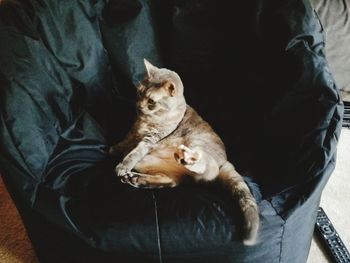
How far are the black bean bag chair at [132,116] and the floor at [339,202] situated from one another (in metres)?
0.20

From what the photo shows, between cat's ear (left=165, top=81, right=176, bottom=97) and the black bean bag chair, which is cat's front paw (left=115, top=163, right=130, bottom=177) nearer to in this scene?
the black bean bag chair

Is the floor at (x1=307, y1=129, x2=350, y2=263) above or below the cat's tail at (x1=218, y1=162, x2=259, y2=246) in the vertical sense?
below

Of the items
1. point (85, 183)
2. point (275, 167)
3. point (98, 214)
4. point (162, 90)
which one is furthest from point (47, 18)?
point (275, 167)

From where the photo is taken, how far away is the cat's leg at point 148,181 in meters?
1.18

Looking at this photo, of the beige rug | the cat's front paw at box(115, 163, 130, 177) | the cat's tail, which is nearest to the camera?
the cat's tail

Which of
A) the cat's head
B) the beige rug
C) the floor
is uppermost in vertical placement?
the cat's head

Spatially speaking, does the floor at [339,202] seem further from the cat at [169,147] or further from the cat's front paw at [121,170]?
the cat's front paw at [121,170]

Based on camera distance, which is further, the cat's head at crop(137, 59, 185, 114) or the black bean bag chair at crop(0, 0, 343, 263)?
the cat's head at crop(137, 59, 185, 114)

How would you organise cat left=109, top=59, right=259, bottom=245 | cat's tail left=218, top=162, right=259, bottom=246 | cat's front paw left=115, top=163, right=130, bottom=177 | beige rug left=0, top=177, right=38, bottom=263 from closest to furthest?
cat's tail left=218, top=162, right=259, bottom=246
cat left=109, top=59, right=259, bottom=245
cat's front paw left=115, top=163, right=130, bottom=177
beige rug left=0, top=177, right=38, bottom=263

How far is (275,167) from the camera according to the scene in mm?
1190

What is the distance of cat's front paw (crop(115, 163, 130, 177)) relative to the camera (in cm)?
122

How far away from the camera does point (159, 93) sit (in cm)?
125

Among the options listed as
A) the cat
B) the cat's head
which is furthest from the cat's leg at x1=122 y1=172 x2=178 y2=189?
the cat's head

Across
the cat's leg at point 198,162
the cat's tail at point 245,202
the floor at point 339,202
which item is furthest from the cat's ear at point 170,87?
the floor at point 339,202
